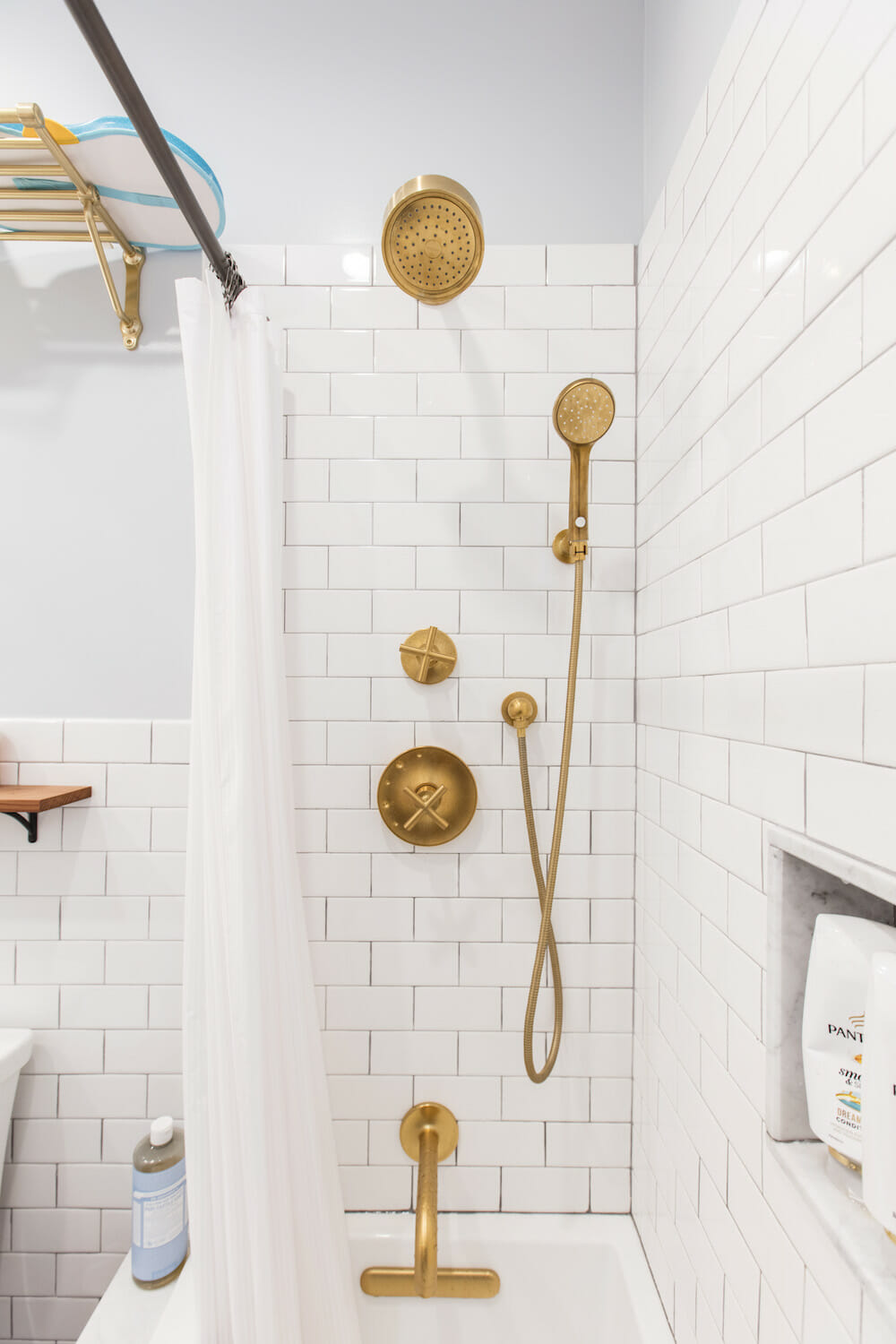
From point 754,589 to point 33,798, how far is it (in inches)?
43.4

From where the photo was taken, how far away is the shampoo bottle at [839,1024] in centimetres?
53

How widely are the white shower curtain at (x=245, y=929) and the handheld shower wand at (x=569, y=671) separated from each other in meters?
0.37

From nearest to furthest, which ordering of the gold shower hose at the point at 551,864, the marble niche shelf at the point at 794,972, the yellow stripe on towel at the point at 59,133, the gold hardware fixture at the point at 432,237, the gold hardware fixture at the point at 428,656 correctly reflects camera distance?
1. the marble niche shelf at the point at 794,972
2. the gold hardware fixture at the point at 432,237
3. the yellow stripe on towel at the point at 59,133
4. the gold shower hose at the point at 551,864
5. the gold hardware fixture at the point at 428,656

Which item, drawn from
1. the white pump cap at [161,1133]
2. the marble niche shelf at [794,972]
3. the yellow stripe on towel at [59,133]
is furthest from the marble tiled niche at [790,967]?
the yellow stripe on towel at [59,133]

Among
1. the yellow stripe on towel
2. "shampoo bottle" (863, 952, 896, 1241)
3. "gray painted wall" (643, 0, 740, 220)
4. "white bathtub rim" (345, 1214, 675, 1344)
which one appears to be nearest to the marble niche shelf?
"shampoo bottle" (863, 952, 896, 1241)

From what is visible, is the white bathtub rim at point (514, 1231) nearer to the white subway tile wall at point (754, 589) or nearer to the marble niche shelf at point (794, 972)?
the white subway tile wall at point (754, 589)

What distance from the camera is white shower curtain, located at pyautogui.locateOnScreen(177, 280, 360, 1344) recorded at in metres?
0.93

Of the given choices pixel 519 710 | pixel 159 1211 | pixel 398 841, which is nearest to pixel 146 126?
pixel 519 710

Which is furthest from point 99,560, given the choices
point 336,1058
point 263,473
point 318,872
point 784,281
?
point 784,281

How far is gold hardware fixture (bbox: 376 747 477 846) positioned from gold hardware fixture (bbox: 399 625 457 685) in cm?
13

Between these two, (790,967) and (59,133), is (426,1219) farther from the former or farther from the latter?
(59,133)

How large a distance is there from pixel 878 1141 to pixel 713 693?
485 millimetres

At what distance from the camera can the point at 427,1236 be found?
3.24 ft

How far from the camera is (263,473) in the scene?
39.6 inches
